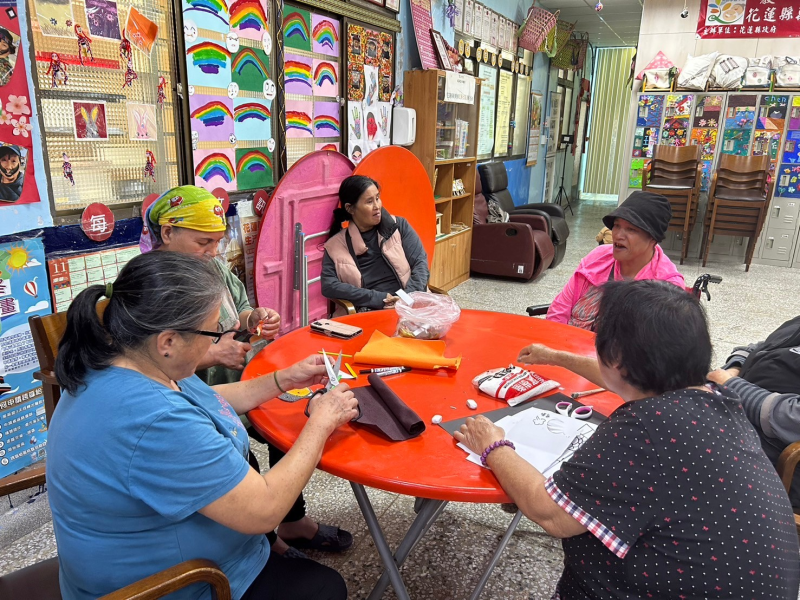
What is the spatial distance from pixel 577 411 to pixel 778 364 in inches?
31.3

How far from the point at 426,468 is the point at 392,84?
3961 mm

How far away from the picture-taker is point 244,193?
3.29 metres

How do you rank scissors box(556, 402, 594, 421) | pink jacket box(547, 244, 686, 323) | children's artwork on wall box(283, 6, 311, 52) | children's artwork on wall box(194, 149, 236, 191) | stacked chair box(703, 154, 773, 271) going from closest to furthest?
scissors box(556, 402, 594, 421) → pink jacket box(547, 244, 686, 323) → children's artwork on wall box(194, 149, 236, 191) → children's artwork on wall box(283, 6, 311, 52) → stacked chair box(703, 154, 773, 271)

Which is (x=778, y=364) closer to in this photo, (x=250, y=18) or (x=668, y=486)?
(x=668, y=486)

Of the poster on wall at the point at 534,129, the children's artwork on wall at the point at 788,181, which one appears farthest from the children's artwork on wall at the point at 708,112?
the poster on wall at the point at 534,129

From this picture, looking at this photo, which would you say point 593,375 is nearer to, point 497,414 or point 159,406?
point 497,414

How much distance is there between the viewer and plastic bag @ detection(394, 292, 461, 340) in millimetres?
2109

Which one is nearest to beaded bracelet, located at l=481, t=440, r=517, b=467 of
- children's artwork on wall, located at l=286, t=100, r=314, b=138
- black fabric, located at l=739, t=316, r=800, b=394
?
black fabric, located at l=739, t=316, r=800, b=394

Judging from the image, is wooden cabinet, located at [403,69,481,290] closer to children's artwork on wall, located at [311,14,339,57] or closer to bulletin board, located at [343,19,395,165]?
bulletin board, located at [343,19,395,165]

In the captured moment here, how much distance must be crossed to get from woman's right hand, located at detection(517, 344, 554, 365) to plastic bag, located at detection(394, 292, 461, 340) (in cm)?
36

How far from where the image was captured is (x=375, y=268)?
3.40 meters

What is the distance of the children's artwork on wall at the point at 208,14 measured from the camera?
2.71 meters

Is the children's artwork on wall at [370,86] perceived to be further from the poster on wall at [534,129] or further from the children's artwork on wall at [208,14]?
the poster on wall at [534,129]

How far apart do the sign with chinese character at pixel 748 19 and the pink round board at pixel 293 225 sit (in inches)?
245
